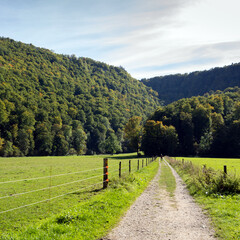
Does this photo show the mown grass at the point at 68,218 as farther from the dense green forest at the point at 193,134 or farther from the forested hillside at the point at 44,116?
the dense green forest at the point at 193,134

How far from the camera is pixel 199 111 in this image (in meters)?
116

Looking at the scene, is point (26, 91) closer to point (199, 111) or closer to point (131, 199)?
point (199, 111)

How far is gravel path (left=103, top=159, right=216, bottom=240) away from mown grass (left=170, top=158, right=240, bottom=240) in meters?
0.41

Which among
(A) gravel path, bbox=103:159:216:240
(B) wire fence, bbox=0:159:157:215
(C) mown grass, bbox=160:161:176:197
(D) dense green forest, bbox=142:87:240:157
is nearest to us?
(A) gravel path, bbox=103:159:216:240

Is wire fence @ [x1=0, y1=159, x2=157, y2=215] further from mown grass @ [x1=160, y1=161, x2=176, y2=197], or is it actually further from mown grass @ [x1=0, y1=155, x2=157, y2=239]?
mown grass @ [x1=160, y1=161, x2=176, y2=197]

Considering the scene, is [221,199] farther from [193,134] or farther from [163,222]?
[193,134]

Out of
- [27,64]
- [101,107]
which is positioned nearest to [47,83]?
[27,64]

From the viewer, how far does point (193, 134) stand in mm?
112062

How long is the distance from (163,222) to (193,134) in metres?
108

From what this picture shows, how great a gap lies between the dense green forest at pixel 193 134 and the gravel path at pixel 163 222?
90.4m

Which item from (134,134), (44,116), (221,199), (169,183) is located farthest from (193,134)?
(221,199)

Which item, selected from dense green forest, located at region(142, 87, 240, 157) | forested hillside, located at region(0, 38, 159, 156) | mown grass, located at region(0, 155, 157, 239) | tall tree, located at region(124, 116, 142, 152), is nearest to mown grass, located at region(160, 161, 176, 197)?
mown grass, located at region(0, 155, 157, 239)

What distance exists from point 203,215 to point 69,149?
117m

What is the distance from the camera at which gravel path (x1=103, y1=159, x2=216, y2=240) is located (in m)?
7.24
